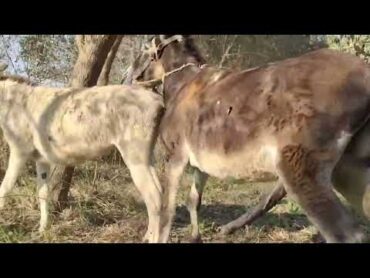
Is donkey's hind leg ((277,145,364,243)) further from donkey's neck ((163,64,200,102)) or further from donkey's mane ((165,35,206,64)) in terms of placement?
donkey's mane ((165,35,206,64))

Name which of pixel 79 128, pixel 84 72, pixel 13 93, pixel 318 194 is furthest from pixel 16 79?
pixel 318 194

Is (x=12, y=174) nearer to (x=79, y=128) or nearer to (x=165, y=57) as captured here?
(x=79, y=128)

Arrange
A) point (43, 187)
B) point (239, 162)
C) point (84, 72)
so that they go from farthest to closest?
1. point (84, 72)
2. point (43, 187)
3. point (239, 162)

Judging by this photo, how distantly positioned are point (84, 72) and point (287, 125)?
404 centimetres

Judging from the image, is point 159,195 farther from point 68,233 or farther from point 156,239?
point 68,233

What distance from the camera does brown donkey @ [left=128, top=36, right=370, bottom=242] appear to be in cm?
496

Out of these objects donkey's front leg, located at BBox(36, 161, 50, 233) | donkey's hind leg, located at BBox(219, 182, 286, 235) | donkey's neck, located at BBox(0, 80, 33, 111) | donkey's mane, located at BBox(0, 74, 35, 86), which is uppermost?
donkey's mane, located at BBox(0, 74, 35, 86)

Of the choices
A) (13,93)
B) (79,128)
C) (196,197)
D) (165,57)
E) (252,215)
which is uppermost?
(165,57)

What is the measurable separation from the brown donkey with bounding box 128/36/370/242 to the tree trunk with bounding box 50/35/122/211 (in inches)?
93.0

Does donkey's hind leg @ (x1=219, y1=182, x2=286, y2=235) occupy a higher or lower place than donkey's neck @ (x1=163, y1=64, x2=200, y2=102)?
lower

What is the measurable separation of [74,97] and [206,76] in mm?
1834

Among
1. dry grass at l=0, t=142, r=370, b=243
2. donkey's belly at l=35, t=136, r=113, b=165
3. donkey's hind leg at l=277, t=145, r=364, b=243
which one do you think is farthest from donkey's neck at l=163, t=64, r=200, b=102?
donkey's hind leg at l=277, t=145, r=364, b=243

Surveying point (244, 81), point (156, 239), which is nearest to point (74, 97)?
point (156, 239)

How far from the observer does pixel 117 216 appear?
821 cm
